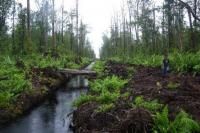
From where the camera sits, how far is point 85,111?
11781mm

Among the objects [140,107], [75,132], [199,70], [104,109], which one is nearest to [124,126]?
[140,107]

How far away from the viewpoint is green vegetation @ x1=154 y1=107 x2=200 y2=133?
811 cm

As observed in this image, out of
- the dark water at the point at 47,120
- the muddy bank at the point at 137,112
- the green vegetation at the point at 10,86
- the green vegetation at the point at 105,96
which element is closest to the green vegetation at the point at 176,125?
the muddy bank at the point at 137,112

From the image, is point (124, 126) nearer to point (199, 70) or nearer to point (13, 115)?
point (13, 115)

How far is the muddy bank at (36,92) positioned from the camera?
551 inches

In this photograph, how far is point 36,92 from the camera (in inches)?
707

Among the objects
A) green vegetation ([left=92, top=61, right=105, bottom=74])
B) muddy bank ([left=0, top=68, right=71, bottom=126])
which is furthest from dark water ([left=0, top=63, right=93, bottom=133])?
green vegetation ([left=92, top=61, right=105, bottom=74])

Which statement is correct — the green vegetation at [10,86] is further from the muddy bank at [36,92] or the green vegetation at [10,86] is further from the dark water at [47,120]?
the dark water at [47,120]

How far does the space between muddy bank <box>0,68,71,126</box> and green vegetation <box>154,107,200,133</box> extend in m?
7.47

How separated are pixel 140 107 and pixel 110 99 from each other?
3.05 m

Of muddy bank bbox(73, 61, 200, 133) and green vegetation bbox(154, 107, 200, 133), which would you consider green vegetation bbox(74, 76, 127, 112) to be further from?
green vegetation bbox(154, 107, 200, 133)

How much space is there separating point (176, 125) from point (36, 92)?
11330mm

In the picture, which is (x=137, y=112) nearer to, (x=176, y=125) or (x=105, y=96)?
(x=176, y=125)

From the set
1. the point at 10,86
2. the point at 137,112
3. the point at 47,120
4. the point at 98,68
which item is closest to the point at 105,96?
the point at 47,120
